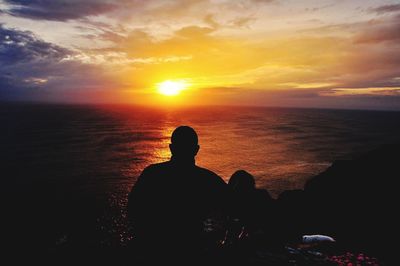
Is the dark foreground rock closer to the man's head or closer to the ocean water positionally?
the ocean water

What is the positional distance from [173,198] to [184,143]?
24.9 inches

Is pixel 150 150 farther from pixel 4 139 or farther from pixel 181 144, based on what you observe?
pixel 181 144

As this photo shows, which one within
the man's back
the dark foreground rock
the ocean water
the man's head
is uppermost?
the man's head

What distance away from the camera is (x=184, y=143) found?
10.4 ft

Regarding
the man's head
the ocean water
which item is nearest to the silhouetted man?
the man's head

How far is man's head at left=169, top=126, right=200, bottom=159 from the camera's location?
3174mm

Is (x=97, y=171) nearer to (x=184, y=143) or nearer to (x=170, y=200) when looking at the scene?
(x=170, y=200)

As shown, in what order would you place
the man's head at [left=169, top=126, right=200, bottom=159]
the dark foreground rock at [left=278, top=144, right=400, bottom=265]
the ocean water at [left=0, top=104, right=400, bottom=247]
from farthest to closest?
the ocean water at [left=0, top=104, right=400, bottom=247] → the dark foreground rock at [left=278, top=144, right=400, bottom=265] → the man's head at [left=169, top=126, right=200, bottom=159]

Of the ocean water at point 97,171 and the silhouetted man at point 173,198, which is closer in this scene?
the silhouetted man at point 173,198

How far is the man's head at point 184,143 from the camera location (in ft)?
10.4

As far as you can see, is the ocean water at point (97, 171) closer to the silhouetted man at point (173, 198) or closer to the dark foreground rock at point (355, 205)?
the dark foreground rock at point (355, 205)

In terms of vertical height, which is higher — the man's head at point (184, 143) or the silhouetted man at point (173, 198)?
the man's head at point (184, 143)

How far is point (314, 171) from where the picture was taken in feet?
164

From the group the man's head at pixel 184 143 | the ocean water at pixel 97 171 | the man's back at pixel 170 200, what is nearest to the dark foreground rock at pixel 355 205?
the ocean water at pixel 97 171
